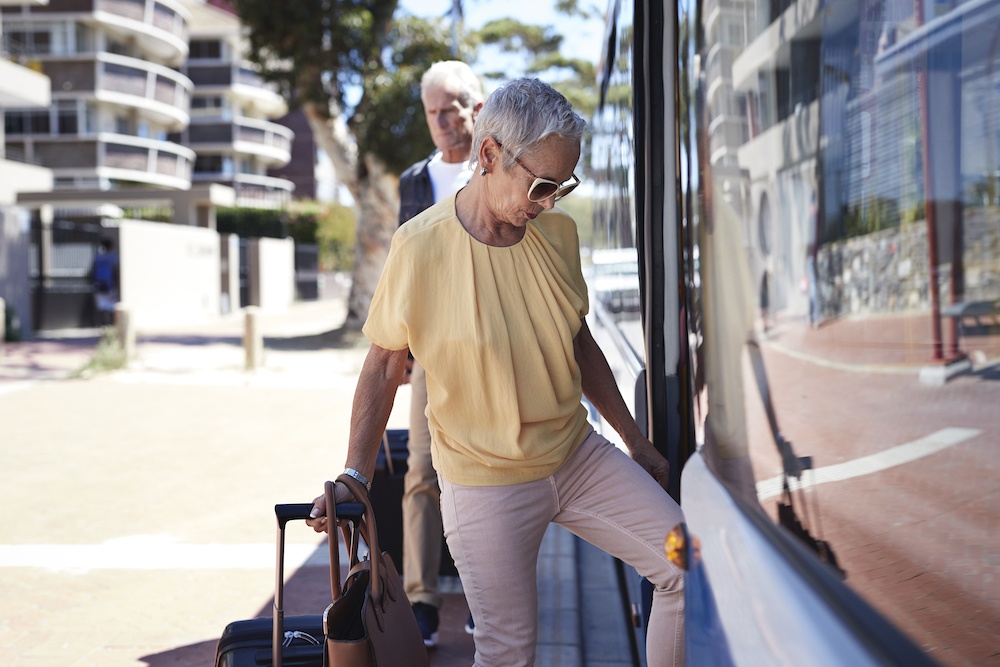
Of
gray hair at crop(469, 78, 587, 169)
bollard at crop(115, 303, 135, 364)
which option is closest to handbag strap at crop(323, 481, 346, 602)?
gray hair at crop(469, 78, 587, 169)

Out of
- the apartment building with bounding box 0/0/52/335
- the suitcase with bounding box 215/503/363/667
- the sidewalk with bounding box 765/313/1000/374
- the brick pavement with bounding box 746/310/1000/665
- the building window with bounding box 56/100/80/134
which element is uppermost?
the building window with bounding box 56/100/80/134

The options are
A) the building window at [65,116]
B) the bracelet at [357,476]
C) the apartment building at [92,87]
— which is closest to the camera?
the bracelet at [357,476]

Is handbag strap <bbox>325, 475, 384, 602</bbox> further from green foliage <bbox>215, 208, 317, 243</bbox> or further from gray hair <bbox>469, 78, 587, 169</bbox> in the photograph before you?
green foliage <bbox>215, 208, 317, 243</bbox>

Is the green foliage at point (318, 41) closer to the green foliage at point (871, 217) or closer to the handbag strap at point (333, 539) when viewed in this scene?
the handbag strap at point (333, 539)

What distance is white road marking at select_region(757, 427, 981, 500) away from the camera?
43.3 inches

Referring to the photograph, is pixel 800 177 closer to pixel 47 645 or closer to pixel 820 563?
pixel 820 563

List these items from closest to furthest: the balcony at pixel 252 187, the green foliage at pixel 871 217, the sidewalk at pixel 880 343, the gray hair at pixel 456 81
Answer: the sidewalk at pixel 880 343, the green foliage at pixel 871 217, the gray hair at pixel 456 81, the balcony at pixel 252 187

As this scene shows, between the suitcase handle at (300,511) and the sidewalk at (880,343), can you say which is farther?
the suitcase handle at (300,511)

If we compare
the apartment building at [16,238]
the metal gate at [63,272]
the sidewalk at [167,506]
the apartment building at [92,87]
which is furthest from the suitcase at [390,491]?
the apartment building at [92,87]

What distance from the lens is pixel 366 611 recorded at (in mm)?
2133

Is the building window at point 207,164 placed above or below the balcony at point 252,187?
above

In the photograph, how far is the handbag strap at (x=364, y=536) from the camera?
2207 millimetres

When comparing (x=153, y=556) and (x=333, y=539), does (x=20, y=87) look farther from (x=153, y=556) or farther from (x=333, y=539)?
(x=333, y=539)

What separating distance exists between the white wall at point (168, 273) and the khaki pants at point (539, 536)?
23299mm
